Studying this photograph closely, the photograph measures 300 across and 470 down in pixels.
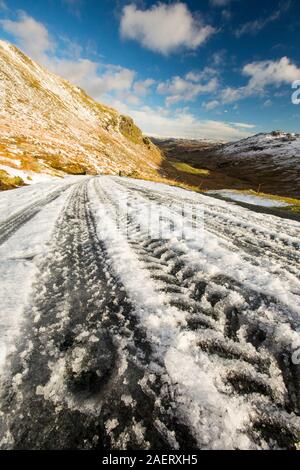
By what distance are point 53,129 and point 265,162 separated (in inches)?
3441

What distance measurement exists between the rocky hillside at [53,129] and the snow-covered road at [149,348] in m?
12.8

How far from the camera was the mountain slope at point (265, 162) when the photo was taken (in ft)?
245

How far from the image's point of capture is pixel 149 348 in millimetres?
1883

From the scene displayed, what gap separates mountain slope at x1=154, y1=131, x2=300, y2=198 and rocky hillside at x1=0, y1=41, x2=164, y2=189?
3188cm

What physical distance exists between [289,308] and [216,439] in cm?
145

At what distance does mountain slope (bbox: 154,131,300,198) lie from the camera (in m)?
74.8

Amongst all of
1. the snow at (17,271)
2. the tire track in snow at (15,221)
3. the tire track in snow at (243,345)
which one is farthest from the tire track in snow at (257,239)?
the tire track in snow at (15,221)

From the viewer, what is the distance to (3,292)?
103 inches

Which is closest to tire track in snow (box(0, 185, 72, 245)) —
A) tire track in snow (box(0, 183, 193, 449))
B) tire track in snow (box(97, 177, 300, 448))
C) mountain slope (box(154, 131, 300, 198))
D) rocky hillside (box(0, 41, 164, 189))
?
tire track in snow (box(0, 183, 193, 449))

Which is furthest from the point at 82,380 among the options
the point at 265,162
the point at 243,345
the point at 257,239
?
the point at 265,162

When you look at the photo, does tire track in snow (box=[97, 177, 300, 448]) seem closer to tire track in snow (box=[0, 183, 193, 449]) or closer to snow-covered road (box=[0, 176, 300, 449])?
snow-covered road (box=[0, 176, 300, 449])

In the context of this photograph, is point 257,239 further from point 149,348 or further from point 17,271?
point 17,271

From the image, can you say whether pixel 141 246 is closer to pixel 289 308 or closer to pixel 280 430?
pixel 289 308

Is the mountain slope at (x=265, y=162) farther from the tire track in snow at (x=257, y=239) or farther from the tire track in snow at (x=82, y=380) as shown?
the tire track in snow at (x=82, y=380)
